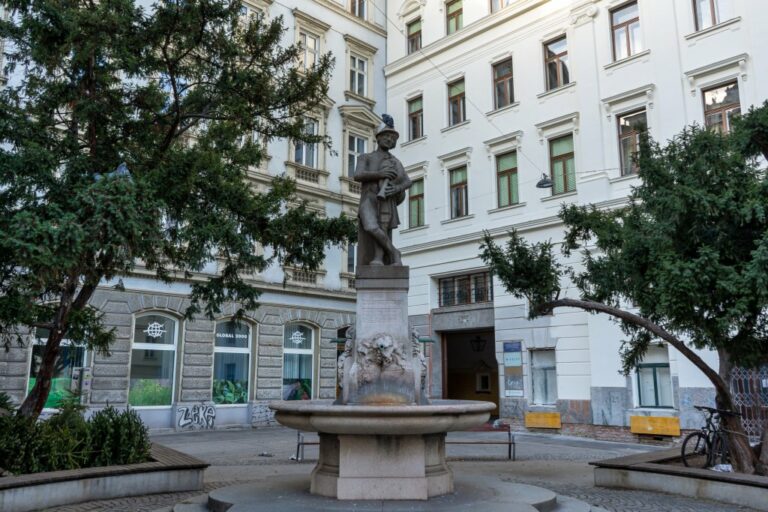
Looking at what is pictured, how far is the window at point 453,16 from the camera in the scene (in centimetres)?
2511

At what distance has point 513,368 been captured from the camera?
21.4 m

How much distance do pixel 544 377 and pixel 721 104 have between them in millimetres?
9299

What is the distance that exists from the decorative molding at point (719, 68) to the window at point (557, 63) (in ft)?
13.7

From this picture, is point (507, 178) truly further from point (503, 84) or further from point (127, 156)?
point (127, 156)

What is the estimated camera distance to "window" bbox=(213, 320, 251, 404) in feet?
72.5

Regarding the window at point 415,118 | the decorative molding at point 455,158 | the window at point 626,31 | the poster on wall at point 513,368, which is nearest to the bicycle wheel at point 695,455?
the poster on wall at point 513,368

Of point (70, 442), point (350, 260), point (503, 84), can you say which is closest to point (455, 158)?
point (503, 84)

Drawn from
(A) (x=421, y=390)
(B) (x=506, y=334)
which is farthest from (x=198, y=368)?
(A) (x=421, y=390)

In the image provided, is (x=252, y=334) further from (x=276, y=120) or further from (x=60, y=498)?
(x=60, y=498)

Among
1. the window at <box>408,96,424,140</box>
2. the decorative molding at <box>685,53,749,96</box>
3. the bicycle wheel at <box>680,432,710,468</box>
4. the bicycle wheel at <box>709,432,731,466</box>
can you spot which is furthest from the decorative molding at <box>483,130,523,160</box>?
the bicycle wheel at <box>709,432,731,466</box>

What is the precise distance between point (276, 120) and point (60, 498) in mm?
7044

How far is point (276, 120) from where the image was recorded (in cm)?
1210

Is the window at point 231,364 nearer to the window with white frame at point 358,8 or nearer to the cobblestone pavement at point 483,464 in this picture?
the cobblestone pavement at point 483,464

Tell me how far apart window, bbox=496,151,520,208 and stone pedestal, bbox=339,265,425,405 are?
1447 cm
